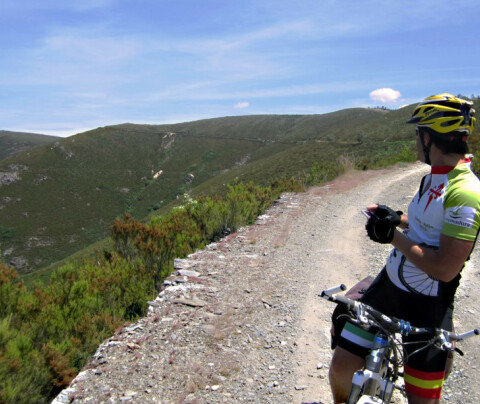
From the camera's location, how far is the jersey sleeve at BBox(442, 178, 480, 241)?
6.02 feet

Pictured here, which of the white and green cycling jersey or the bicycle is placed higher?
the white and green cycling jersey

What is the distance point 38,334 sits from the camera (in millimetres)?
4355

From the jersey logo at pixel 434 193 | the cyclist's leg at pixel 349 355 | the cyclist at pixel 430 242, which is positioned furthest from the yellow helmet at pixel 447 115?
the cyclist's leg at pixel 349 355

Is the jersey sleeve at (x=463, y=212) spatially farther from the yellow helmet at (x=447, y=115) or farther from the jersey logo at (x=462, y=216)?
the yellow helmet at (x=447, y=115)

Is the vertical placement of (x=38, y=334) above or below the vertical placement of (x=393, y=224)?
below

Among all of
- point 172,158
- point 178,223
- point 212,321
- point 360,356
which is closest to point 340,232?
point 178,223

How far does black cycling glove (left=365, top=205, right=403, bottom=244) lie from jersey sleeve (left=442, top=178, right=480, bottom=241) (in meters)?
0.23

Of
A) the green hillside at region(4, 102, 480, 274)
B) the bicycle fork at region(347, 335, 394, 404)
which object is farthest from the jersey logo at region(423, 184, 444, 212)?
the green hillside at region(4, 102, 480, 274)

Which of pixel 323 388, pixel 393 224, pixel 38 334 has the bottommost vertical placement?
pixel 323 388

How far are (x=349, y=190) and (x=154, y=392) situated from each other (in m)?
11.3

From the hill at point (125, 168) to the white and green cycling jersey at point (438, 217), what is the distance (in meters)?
42.6

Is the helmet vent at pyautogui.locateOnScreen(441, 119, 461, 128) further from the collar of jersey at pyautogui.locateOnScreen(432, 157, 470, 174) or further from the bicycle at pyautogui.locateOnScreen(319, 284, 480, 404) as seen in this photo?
the bicycle at pyautogui.locateOnScreen(319, 284, 480, 404)

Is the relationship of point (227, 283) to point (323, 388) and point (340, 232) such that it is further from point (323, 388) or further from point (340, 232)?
point (340, 232)

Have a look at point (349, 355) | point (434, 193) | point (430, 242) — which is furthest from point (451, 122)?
point (349, 355)
